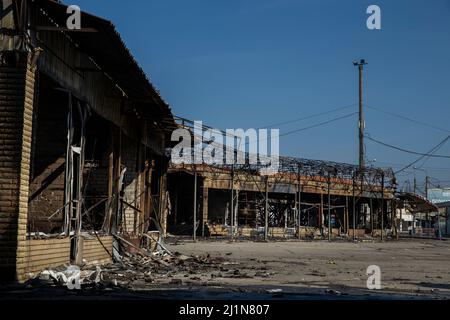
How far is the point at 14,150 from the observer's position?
33.8ft

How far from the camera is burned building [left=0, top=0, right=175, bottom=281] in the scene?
1031cm

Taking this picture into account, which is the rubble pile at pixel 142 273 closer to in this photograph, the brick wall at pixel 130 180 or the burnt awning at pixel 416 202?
the brick wall at pixel 130 180

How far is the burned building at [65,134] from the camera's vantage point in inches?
406

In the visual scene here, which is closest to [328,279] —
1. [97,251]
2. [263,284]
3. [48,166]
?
[263,284]

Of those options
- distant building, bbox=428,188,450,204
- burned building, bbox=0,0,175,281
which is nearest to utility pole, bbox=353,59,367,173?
burned building, bbox=0,0,175,281

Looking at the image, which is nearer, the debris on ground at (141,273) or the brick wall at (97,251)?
the debris on ground at (141,273)

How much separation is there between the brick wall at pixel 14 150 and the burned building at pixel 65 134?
0.05 feet

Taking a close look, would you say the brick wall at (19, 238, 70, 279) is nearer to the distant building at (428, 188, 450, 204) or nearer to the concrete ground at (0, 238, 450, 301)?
the concrete ground at (0, 238, 450, 301)

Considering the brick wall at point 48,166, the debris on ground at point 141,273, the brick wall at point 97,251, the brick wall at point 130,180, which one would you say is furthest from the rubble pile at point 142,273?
the brick wall at point 130,180

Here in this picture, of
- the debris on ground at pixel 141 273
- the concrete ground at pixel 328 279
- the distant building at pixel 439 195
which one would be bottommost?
the concrete ground at pixel 328 279

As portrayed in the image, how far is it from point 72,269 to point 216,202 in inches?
1157

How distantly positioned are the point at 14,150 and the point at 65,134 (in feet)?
15.4

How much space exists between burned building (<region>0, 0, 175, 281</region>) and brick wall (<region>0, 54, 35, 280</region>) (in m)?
0.02
